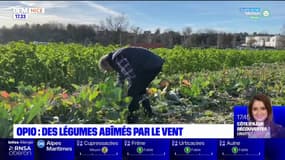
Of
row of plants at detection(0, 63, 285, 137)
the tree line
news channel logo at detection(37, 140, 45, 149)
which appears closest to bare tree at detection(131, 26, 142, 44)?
the tree line

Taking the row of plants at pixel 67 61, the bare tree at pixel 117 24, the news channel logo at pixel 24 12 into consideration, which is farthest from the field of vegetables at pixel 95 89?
the news channel logo at pixel 24 12

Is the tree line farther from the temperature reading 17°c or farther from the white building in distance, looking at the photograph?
A: the temperature reading 17°c

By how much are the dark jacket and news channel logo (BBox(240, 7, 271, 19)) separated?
47 centimetres

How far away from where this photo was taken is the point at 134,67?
7.16ft

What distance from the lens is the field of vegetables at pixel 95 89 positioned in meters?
2.21

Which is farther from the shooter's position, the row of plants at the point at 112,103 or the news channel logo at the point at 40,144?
the row of plants at the point at 112,103

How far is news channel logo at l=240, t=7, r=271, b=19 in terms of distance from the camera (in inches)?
81.0

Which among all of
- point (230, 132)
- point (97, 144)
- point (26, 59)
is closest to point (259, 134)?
point (230, 132)

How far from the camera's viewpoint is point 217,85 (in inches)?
125

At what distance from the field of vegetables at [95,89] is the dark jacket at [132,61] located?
0.16 ft

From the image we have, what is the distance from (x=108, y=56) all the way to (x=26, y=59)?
1.03 metres

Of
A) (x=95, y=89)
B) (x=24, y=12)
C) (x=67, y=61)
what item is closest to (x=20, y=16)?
(x=24, y=12)

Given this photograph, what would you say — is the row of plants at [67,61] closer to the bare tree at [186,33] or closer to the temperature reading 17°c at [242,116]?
the bare tree at [186,33]

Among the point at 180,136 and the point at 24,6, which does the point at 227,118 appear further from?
the point at 24,6
